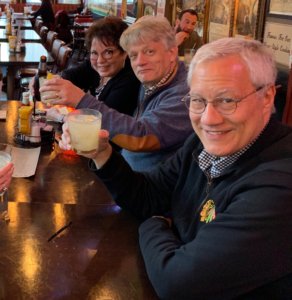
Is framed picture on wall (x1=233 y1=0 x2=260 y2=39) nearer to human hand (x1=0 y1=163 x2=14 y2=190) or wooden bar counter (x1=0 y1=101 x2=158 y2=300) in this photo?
wooden bar counter (x1=0 y1=101 x2=158 y2=300)

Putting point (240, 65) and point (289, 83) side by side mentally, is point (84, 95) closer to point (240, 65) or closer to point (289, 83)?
point (240, 65)

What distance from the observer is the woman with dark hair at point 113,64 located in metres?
2.54

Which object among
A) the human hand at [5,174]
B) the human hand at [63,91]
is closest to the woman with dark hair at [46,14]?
the human hand at [63,91]

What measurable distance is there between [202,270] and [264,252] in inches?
5.8

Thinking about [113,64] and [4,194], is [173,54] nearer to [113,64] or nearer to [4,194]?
[113,64]

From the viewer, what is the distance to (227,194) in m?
1.16

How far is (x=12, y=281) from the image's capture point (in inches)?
43.0

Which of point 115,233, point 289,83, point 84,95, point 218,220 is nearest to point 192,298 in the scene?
Answer: point 218,220

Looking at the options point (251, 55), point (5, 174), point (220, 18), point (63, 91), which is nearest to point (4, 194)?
point (5, 174)

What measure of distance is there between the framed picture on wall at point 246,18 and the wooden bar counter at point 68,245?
9.51ft

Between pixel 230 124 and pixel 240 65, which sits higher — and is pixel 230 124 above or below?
below

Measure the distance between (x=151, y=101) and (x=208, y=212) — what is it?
0.94m

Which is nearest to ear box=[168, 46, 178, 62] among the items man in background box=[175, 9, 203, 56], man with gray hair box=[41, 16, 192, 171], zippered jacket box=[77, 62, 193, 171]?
man with gray hair box=[41, 16, 192, 171]

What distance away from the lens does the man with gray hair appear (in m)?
1.89
